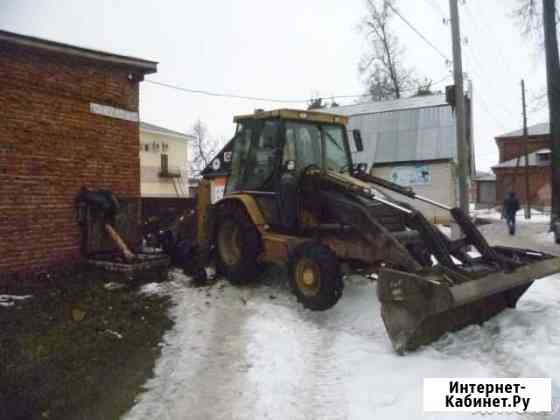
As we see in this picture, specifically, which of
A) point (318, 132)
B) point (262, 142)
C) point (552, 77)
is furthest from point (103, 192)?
point (552, 77)

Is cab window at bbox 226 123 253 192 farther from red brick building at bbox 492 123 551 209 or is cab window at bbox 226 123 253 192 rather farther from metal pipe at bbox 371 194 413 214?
red brick building at bbox 492 123 551 209

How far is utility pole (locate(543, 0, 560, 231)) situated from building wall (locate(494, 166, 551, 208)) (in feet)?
79.2

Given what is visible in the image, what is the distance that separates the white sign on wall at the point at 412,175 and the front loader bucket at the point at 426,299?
722 inches

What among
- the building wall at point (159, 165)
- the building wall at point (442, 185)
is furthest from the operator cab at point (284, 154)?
the building wall at point (159, 165)

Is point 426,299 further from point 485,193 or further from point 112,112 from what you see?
point 485,193

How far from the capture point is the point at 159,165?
28422 mm

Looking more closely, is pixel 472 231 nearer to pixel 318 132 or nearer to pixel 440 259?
pixel 440 259

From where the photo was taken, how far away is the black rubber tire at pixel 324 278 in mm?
5465

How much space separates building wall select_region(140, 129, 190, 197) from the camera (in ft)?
89.6

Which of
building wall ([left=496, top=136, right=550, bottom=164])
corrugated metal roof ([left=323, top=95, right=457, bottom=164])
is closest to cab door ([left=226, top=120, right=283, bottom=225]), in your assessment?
corrugated metal roof ([left=323, top=95, right=457, bottom=164])

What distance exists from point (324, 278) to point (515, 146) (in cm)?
4674

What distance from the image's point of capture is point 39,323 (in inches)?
215

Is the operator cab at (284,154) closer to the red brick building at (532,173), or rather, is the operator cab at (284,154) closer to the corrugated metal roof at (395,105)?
the corrugated metal roof at (395,105)

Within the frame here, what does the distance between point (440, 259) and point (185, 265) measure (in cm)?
439
